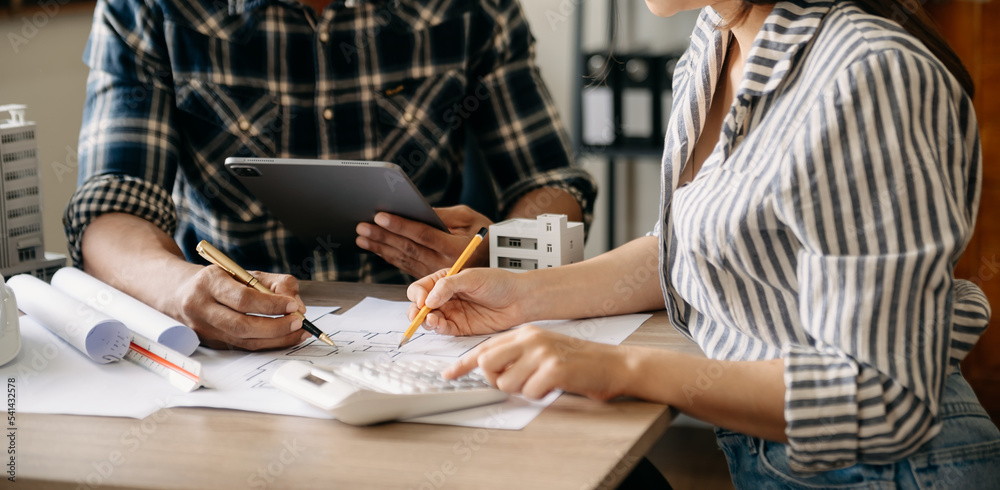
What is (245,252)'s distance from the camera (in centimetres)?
145

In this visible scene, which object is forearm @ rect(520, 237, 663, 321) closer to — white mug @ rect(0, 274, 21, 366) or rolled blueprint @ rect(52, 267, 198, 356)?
rolled blueprint @ rect(52, 267, 198, 356)

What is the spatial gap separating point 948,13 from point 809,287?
1832mm

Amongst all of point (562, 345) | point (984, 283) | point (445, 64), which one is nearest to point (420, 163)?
point (445, 64)

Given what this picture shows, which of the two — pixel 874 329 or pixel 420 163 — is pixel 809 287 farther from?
pixel 420 163

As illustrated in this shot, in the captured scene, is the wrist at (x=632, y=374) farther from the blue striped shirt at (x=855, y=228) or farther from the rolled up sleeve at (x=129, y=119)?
the rolled up sleeve at (x=129, y=119)

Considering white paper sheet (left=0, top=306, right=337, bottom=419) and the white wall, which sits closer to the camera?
white paper sheet (left=0, top=306, right=337, bottom=419)

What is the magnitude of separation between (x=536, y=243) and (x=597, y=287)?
5.5 inches

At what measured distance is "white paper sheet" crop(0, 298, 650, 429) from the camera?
0.73m

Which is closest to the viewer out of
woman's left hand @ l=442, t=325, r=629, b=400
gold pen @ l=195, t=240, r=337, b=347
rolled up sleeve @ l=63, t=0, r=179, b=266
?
woman's left hand @ l=442, t=325, r=629, b=400

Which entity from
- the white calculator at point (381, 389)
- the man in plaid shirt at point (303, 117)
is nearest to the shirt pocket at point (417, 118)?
the man in plaid shirt at point (303, 117)

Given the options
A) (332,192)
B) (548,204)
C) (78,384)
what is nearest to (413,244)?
(332,192)

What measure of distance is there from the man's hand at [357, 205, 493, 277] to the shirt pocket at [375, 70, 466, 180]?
13.0 inches

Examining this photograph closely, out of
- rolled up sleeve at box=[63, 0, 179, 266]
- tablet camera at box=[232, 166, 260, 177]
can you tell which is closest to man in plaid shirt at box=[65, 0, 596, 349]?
rolled up sleeve at box=[63, 0, 179, 266]

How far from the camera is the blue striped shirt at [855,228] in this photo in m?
0.64
